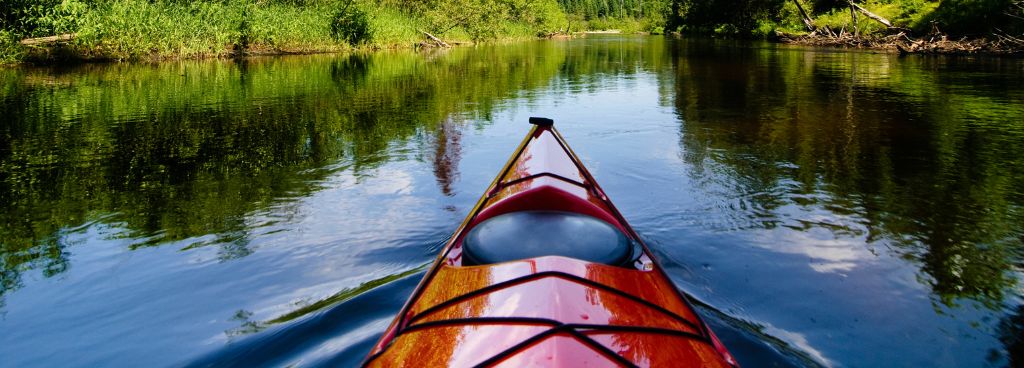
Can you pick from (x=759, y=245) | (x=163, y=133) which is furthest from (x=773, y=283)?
(x=163, y=133)

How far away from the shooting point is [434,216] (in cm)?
479

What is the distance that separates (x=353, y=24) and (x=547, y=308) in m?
27.2

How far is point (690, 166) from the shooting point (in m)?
6.21

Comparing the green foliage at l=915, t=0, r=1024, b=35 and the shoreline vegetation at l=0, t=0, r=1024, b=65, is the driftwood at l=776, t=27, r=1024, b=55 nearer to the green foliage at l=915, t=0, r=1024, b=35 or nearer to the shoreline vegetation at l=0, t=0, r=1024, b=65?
the shoreline vegetation at l=0, t=0, r=1024, b=65

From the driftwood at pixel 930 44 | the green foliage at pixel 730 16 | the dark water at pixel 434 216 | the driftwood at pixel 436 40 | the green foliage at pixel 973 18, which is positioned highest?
the green foliage at pixel 730 16

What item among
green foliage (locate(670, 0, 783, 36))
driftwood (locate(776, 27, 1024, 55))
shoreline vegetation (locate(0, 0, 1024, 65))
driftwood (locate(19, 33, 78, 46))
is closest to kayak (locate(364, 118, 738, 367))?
shoreline vegetation (locate(0, 0, 1024, 65))

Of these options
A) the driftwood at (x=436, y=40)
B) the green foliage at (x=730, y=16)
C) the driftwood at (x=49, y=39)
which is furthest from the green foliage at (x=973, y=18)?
the driftwood at (x=49, y=39)

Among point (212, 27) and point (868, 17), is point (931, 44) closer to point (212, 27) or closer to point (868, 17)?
point (868, 17)

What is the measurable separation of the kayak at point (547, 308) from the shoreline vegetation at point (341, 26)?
720 inches

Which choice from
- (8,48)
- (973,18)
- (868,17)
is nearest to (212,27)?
(8,48)

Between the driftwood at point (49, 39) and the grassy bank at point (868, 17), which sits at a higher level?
the grassy bank at point (868, 17)

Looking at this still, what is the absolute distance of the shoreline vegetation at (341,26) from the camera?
655 inches

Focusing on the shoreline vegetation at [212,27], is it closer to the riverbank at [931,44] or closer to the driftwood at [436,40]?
the driftwood at [436,40]

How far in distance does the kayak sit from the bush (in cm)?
2581
